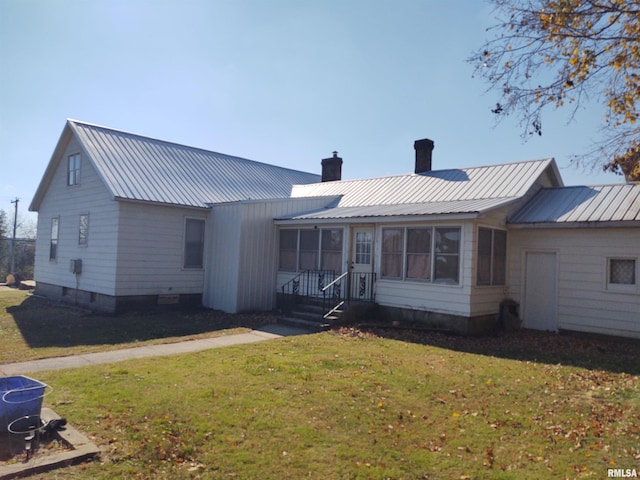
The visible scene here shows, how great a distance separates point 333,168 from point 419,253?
12.4m

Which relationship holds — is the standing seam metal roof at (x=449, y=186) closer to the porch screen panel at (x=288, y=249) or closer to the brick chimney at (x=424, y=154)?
the brick chimney at (x=424, y=154)

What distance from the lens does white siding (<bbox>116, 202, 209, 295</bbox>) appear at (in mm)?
15047

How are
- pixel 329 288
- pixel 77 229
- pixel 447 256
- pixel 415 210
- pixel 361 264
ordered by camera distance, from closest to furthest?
pixel 447 256
pixel 415 210
pixel 361 264
pixel 329 288
pixel 77 229

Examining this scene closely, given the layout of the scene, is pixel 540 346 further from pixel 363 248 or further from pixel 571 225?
pixel 363 248

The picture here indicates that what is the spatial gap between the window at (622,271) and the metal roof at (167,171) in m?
12.7

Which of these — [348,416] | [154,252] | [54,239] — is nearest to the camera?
[348,416]

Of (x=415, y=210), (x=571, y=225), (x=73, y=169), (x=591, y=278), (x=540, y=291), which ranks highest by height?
(x=73, y=169)

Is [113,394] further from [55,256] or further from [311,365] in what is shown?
[55,256]

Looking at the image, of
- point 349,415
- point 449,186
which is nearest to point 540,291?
point 449,186

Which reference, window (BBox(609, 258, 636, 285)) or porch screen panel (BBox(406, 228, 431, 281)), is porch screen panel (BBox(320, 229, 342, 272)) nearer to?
porch screen panel (BBox(406, 228, 431, 281))

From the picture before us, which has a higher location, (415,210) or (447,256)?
(415,210)

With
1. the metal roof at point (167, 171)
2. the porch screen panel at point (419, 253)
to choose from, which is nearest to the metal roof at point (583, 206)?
→ the porch screen panel at point (419, 253)

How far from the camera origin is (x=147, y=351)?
987 cm

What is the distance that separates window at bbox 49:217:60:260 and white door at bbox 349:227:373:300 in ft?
40.6
